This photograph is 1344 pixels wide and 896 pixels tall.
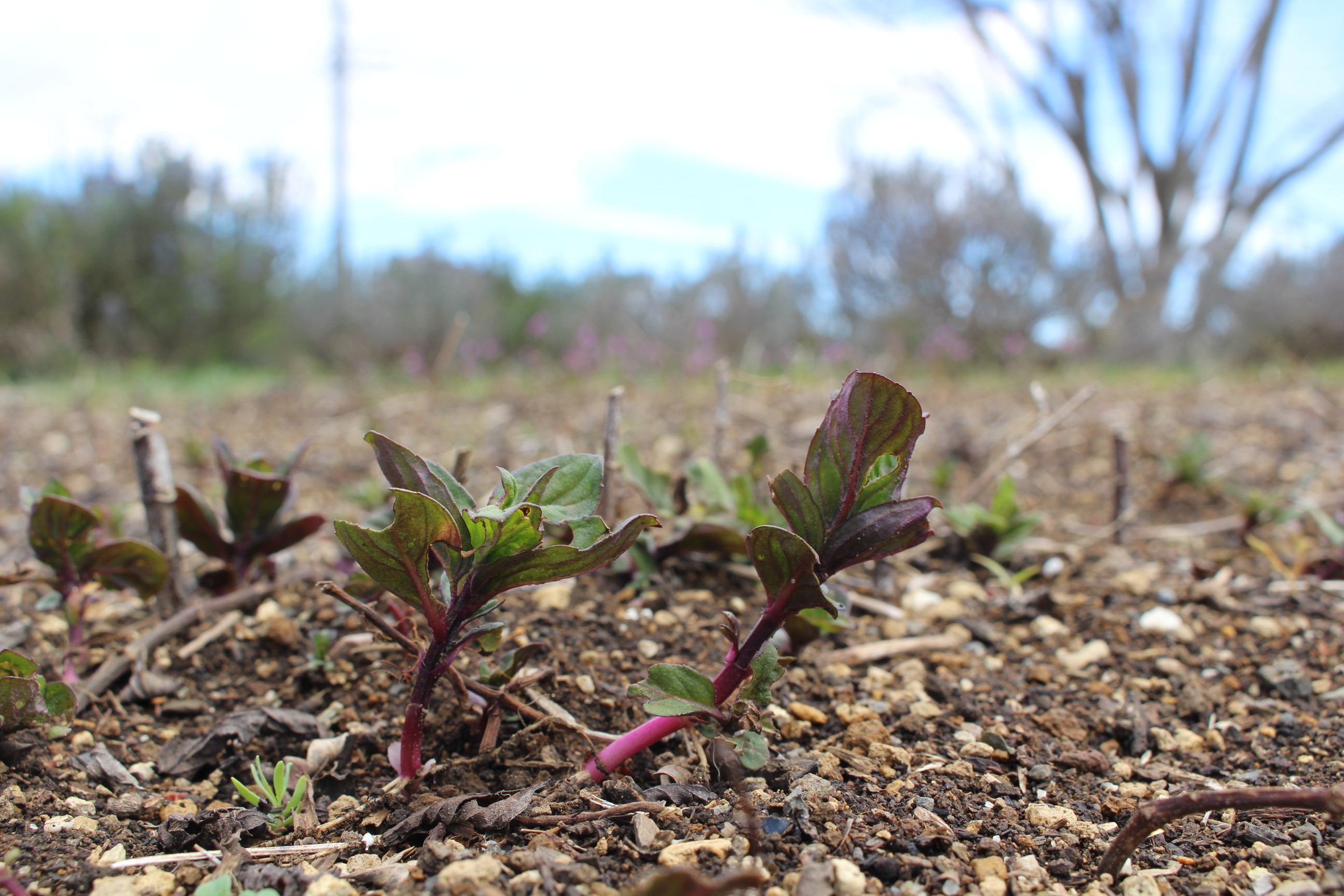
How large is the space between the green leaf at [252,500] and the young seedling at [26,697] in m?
0.42

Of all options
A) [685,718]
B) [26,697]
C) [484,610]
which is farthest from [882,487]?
[26,697]

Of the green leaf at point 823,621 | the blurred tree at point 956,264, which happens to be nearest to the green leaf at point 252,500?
the green leaf at point 823,621

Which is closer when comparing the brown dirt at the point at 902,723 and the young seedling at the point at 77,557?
the brown dirt at the point at 902,723

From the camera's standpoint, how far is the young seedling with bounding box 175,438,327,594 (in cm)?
155

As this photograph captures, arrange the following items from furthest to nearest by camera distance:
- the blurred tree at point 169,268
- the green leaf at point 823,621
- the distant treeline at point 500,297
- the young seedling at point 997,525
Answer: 1. the blurred tree at point 169,268
2. the distant treeline at point 500,297
3. the young seedling at point 997,525
4. the green leaf at point 823,621

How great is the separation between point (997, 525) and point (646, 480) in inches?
31.7

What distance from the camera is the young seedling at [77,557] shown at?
136cm

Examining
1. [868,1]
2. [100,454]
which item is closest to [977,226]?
[868,1]

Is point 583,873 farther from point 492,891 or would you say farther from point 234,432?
point 234,432

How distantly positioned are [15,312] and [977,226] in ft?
33.6

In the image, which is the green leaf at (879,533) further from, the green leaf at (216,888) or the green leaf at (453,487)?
the green leaf at (216,888)

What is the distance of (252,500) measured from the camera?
1576mm

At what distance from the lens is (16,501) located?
312 centimetres

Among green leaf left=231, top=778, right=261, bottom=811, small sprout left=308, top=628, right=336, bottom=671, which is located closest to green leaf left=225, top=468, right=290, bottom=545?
small sprout left=308, top=628, right=336, bottom=671
